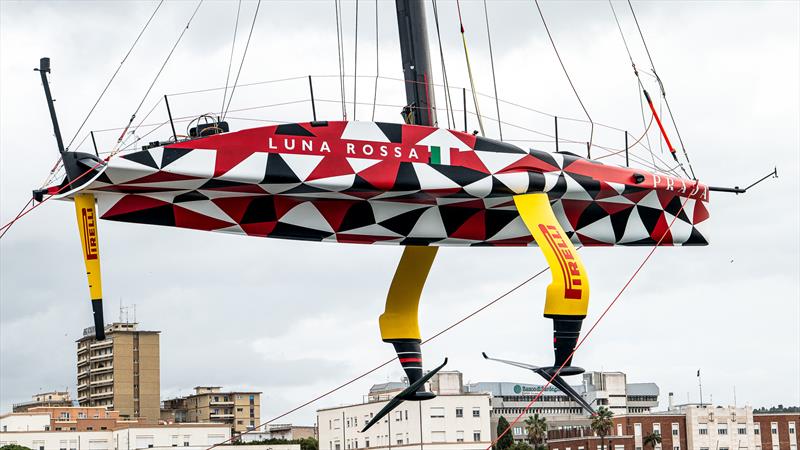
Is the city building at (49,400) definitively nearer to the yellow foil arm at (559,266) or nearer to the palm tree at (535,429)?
the palm tree at (535,429)

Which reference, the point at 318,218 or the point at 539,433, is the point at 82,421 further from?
the point at 318,218

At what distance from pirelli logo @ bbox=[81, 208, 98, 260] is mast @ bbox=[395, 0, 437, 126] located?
4420 millimetres

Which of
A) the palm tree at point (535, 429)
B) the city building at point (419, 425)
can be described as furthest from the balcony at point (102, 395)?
the palm tree at point (535, 429)

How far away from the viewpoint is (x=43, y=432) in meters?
73.4

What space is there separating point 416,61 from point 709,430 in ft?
192

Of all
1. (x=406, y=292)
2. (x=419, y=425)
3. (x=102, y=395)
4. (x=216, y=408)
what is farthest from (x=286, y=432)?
(x=406, y=292)

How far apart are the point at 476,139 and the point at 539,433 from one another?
63.7 metres

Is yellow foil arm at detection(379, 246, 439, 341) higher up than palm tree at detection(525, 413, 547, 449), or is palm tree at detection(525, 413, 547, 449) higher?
yellow foil arm at detection(379, 246, 439, 341)

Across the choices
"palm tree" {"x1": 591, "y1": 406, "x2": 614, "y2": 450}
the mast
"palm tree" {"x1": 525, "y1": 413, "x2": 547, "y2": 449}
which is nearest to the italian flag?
the mast

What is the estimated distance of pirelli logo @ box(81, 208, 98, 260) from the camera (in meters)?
14.9

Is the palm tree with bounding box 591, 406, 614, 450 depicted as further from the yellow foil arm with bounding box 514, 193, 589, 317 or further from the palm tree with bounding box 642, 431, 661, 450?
the yellow foil arm with bounding box 514, 193, 589, 317

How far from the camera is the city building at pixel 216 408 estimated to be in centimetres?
9469

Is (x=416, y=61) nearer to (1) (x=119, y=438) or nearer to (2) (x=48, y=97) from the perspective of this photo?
(2) (x=48, y=97)

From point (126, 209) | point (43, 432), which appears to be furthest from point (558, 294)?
point (43, 432)
